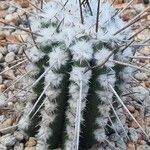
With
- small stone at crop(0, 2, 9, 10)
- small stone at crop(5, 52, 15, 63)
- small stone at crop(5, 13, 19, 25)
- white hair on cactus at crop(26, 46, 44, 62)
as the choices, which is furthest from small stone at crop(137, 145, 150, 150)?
small stone at crop(0, 2, 9, 10)

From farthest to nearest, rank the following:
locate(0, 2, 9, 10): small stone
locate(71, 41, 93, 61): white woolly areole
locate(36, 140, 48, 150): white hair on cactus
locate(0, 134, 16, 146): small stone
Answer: locate(0, 2, 9, 10): small stone
locate(0, 134, 16, 146): small stone
locate(36, 140, 48, 150): white hair on cactus
locate(71, 41, 93, 61): white woolly areole

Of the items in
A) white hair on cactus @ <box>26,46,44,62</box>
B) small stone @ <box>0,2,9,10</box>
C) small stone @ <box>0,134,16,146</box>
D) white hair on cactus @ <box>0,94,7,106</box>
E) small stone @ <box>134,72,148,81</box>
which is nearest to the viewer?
white hair on cactus @ <box>26,46,44,62</box>

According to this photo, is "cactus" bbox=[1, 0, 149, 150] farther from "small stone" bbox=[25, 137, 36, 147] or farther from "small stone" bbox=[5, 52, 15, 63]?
"small stone" bbox=[5, 52, 15, 63]

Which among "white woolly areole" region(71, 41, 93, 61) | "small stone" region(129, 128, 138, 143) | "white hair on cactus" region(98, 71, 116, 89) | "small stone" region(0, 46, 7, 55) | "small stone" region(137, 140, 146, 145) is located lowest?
"small stone" region(137, 140, 146, 145)

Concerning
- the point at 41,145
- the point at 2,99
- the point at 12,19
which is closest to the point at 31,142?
the point at 41,145

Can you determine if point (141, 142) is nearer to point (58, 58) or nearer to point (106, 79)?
point (106, 79)

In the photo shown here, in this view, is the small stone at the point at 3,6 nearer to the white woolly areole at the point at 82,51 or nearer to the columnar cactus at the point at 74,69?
the columnar cactus at the point at 74,69

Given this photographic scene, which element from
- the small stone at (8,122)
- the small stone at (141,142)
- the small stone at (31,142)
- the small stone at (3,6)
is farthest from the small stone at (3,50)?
the small stone at (141,142)

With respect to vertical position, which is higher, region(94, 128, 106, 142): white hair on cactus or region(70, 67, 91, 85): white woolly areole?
region(70, 67, 91, 85): white woolly areole
